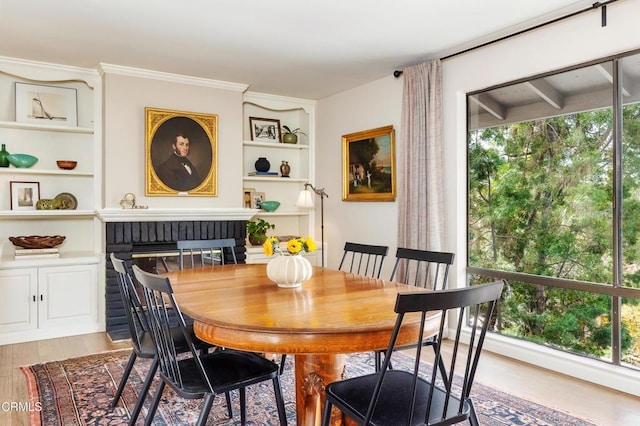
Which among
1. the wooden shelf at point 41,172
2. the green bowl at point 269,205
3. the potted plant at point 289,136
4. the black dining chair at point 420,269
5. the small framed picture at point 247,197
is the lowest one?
the black dining chair at point 420,269

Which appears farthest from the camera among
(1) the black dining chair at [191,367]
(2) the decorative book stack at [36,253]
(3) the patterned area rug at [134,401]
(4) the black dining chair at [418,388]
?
(2) the decorative book stack at [36,253]

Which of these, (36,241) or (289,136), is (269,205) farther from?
(36,241)

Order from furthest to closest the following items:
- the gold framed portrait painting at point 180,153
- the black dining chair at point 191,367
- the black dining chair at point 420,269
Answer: the gold framed portrait painting at point 180,153 < the black dining chair at point 420,269 < the black dining chair at point 191,367

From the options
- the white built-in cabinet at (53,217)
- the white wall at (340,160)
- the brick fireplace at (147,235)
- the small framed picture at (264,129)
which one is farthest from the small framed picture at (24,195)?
the white wall at (340,160)

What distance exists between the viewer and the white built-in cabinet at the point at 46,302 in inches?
154

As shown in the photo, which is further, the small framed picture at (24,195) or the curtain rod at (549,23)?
the small framed picture at (24,195)

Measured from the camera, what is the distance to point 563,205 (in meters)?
3.30

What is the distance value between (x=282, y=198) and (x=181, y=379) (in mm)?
4038

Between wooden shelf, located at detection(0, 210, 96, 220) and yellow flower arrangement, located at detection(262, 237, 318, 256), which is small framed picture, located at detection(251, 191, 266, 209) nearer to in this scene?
wooden shelf, located at detection(0, 210, 96, 220)

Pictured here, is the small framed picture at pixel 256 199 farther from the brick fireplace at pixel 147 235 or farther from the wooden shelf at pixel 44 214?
the wooden shelf at pixel 44 214

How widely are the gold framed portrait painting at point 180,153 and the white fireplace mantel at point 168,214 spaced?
235 mm

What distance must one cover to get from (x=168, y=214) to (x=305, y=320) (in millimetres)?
3024

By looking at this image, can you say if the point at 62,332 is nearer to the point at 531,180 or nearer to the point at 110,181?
the point at 110,181

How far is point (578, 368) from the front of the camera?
3105 millimetres
